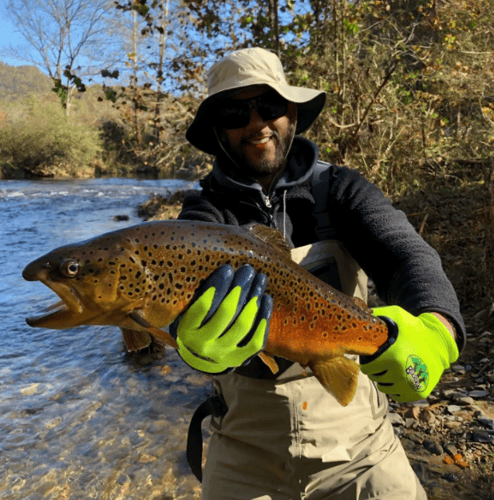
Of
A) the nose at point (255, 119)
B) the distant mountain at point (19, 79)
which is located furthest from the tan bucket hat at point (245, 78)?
the distant mountain at point (19, 79)

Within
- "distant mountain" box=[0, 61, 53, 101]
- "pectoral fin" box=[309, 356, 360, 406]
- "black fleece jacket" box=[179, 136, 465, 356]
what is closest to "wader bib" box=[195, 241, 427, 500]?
"pectoral fin" box=[309, 356, 360, 406]

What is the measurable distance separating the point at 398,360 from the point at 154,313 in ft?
3.21

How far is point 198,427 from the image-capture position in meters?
2.47

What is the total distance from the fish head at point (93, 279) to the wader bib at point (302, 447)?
796 millimetres

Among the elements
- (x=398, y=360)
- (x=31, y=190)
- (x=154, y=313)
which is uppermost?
(x=154, y=313)

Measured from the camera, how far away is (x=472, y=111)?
9.92 m

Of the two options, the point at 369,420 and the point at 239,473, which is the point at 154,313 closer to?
the point at 239,473

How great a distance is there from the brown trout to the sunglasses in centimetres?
87

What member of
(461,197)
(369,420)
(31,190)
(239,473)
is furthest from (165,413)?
(31,190)

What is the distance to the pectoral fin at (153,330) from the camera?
1.66 m

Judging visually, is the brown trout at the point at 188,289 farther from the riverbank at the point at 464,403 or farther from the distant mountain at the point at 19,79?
the distant mountain at the point at 19,79

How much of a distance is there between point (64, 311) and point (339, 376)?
1.11 meters

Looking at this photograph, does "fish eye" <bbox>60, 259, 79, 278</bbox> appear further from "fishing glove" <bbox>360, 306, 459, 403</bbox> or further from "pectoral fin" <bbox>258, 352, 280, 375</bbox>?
"fishing glove" <bbox>360, 306, 459, 403</bbox>

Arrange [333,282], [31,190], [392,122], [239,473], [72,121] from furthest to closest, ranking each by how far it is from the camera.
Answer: [72,121] < [31,190] < [392,122] < [333,282] < [239,473]
